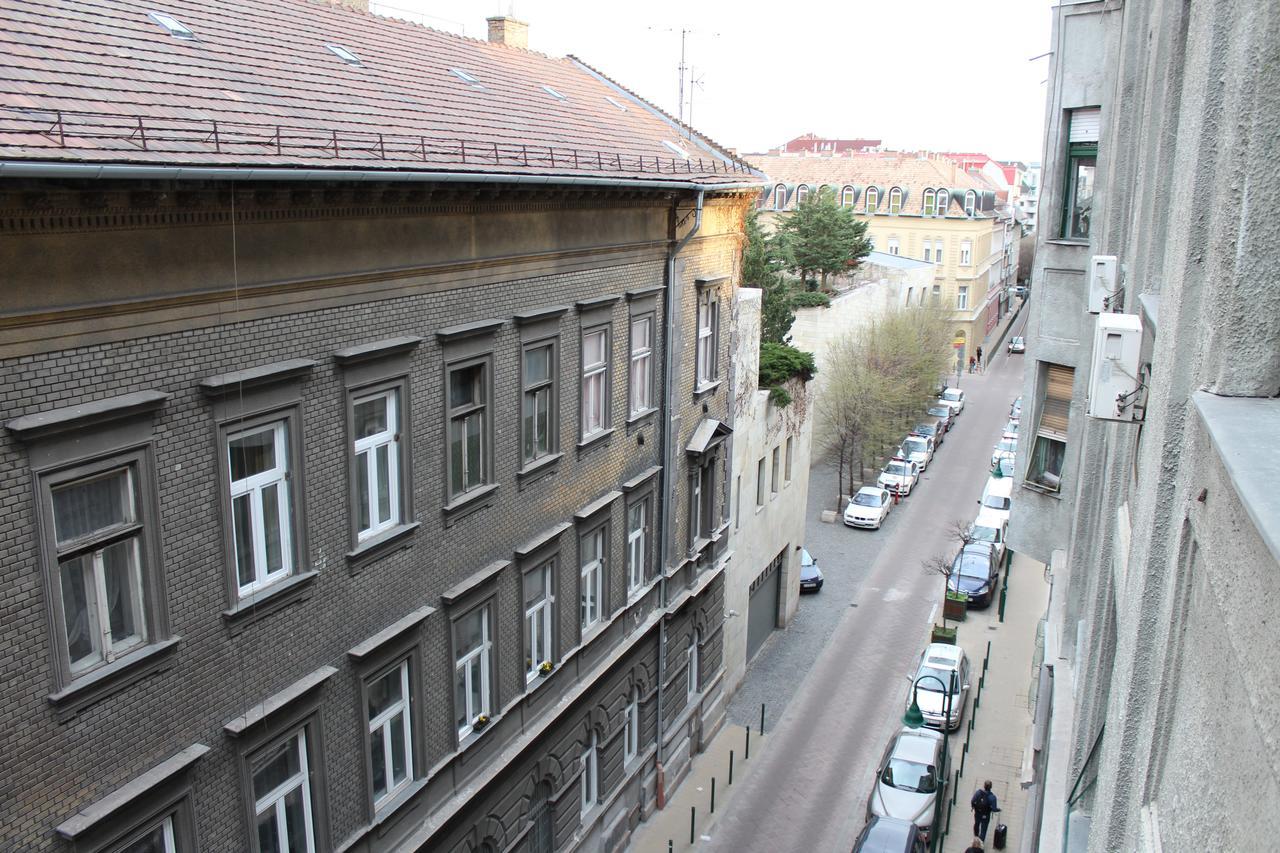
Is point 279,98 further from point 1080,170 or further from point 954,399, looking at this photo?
point 954,399

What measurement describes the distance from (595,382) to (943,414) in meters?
40.0

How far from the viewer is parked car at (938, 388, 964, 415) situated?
182 feet

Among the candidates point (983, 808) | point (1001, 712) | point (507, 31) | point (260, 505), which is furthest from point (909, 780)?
point (507, 31)

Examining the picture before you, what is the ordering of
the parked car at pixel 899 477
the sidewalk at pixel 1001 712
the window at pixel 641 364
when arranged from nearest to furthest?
the window at pixel 641 364 < the sidewalk at pixel 1001 712 < the parked car at pixel 899 477

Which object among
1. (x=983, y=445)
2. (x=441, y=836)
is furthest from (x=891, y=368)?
(x=441, y=836)

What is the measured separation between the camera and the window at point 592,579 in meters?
16.8

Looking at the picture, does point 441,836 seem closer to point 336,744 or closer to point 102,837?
point 336,744

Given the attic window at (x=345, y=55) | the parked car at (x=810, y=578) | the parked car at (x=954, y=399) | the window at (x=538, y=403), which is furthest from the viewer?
the parked car at (x=954, y=399)

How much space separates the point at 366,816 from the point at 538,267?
7226 mm

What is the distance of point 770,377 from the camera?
2736 cm

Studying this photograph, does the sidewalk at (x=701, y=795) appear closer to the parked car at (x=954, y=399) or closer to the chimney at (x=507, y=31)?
the chimney at (x=507, y=31)

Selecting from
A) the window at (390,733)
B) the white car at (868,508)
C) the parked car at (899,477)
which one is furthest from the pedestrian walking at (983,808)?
the parked car at (899,477)

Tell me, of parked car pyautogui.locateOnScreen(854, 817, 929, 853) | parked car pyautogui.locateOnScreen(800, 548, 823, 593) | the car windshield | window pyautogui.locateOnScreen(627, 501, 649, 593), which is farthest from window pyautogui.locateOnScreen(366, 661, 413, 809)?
parked car pyautogui.locateOnScreen(800, 548, 823, 593)

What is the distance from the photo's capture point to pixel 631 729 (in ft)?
63.9
